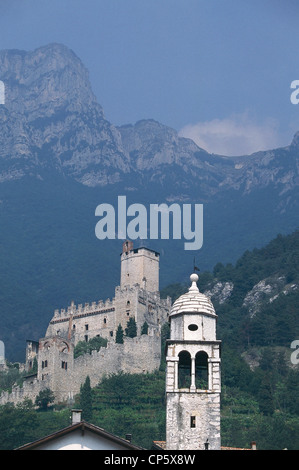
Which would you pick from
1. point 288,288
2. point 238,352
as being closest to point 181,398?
point 238,352

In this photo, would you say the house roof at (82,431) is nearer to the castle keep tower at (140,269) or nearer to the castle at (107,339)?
the castle at (107,339)

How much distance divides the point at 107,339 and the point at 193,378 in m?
78.4

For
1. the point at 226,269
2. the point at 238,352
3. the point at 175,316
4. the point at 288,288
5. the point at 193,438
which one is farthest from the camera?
the point at 226,269

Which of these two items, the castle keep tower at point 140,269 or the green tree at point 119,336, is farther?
the castle keep tower at point 140,269

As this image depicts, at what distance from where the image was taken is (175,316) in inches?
1989

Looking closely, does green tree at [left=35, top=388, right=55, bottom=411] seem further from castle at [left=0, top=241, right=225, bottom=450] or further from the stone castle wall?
castle at [left=0, top=241, right=225, bottom=450]

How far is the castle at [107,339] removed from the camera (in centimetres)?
11256

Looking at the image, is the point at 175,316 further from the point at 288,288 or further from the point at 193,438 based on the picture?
the point at 288,288

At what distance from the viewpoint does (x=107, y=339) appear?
12638 centimetres

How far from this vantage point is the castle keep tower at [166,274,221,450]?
153 ft

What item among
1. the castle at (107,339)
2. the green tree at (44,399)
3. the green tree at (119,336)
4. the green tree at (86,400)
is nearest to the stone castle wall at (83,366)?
the castle at (107,339)

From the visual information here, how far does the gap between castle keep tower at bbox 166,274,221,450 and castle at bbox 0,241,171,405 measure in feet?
202

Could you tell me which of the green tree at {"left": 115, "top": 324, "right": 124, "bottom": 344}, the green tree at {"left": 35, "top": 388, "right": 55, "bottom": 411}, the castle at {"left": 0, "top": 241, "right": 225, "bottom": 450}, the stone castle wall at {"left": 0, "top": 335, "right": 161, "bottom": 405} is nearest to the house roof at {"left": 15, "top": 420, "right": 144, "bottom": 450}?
the castle at {"left": 0, "top": 241, "right": 225, "bottom": 450}

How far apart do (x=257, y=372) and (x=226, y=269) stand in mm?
55774
